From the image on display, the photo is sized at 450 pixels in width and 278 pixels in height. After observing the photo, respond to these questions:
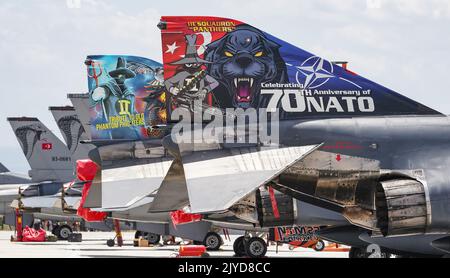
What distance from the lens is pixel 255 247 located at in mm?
22828

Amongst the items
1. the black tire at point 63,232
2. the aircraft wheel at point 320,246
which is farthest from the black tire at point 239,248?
the black tire at point 63,232

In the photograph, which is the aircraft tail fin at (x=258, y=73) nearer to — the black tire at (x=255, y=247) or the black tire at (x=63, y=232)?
the black tire at (x=255, y=247)

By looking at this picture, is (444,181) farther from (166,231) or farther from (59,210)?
(59,210)

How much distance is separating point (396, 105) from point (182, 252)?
7.57 metres

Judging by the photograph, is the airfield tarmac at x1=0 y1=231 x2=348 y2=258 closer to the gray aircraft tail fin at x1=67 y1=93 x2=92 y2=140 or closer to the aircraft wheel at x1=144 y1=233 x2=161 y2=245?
the aircraft wheel at x1=144 y1=233 x2=161 y2=245

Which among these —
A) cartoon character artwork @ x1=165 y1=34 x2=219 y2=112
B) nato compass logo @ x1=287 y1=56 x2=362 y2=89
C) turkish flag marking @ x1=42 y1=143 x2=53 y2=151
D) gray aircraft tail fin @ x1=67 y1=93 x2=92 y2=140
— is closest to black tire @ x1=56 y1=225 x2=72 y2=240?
turkish flag marking @ x1=42 y1=143 x2=53 y2=151

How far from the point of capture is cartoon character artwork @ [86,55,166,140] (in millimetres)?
20938

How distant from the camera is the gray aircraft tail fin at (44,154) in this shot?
38688 mm

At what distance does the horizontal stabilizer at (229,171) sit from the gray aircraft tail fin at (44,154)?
26365mm

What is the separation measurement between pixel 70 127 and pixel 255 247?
15111 mm

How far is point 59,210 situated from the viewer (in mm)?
35188

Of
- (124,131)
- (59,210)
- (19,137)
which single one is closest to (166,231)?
(124,131)

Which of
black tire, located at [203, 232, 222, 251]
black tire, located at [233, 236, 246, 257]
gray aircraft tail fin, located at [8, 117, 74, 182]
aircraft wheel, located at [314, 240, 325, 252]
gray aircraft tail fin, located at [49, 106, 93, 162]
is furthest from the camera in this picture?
gray aircraft tail fin, located at [8, 117, 74, 182]

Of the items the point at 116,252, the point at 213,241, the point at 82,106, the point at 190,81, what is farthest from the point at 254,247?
the point at 190,81
